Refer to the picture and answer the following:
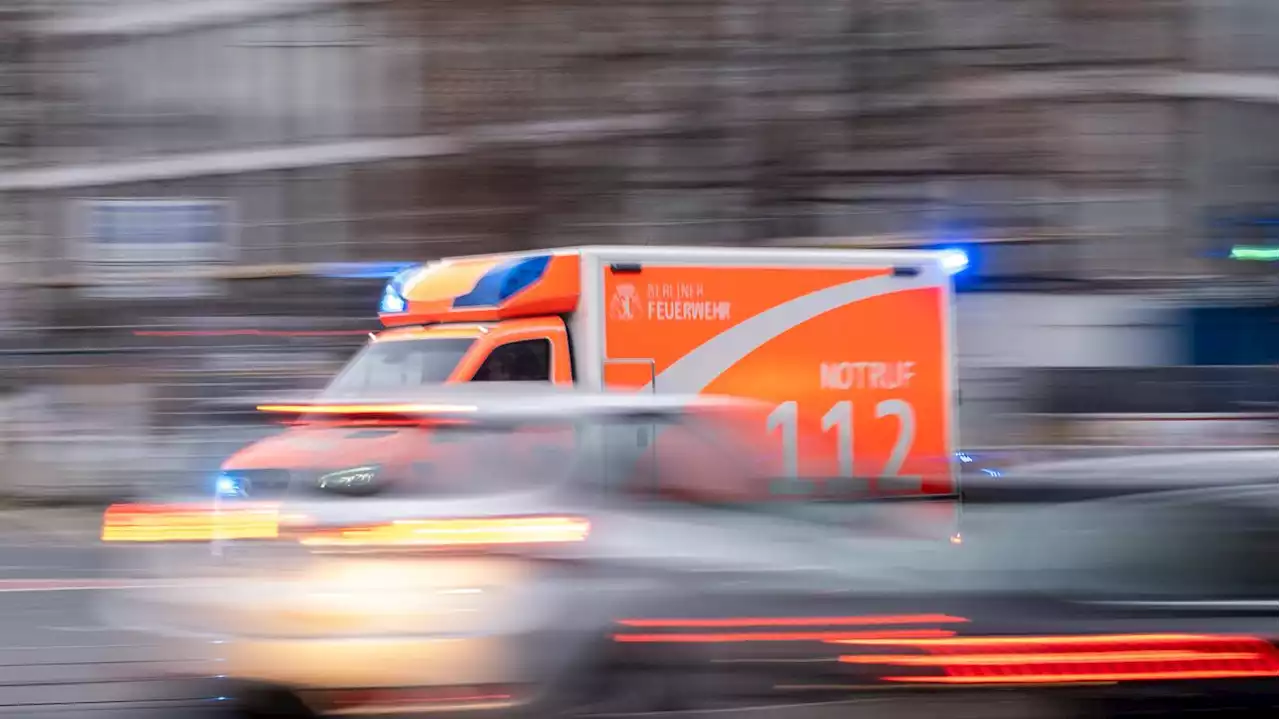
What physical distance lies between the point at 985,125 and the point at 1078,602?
1808 centimetres

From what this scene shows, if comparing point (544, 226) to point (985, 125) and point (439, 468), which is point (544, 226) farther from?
point (439, 468)

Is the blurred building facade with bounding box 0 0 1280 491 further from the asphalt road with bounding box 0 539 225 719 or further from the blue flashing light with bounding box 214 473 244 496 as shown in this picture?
the blue flashing light with bounding box 214 473 244 496

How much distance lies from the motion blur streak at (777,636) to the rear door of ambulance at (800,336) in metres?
5.75

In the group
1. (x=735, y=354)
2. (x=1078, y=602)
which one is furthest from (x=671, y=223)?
(x=1078, y=602)

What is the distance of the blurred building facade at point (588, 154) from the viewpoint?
20062mm

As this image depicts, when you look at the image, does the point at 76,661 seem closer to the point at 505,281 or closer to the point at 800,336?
the point at 505,281

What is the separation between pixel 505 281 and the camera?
34.3ft

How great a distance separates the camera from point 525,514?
486 centimetres

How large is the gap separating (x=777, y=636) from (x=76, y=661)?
16.9 feet

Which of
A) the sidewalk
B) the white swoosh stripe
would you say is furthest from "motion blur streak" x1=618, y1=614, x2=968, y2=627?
the sidewalk

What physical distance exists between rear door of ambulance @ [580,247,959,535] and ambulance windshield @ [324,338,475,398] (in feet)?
3.41

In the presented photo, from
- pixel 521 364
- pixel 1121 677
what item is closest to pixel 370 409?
pixel 1121 677

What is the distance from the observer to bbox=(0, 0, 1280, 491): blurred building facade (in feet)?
65.8

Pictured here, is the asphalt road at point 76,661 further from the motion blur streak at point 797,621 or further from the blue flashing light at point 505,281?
the blue flashing light at point 505,281
